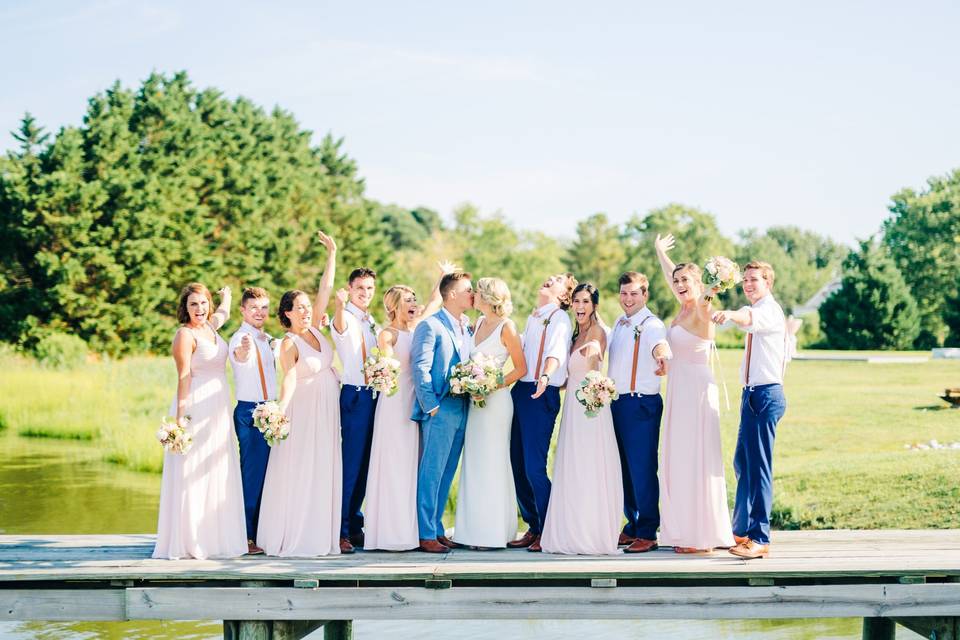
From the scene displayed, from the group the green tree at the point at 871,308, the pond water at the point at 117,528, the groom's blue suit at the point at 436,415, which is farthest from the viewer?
the green tree at the point at 871,308

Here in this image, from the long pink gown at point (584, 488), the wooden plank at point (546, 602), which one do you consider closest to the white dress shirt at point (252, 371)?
the wooden plank at point (546, 602)

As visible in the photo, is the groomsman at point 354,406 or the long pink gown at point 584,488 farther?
the groomsman at point 354,406

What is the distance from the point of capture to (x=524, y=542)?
848 centimetres

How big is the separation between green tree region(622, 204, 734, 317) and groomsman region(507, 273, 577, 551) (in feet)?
219

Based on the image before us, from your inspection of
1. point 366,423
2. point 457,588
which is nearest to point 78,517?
point 366,423

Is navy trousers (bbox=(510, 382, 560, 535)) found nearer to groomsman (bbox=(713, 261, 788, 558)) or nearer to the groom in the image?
the groom

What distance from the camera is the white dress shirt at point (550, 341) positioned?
8250mm

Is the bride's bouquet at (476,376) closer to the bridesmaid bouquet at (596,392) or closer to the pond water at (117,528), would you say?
the bridesmaid bouquet at (596,392)

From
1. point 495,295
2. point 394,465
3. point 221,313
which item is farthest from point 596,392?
point 221,313

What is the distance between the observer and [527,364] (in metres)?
8.43

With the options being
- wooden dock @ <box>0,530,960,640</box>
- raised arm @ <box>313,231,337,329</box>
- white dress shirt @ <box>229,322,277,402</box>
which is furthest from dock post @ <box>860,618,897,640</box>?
white dress shirt @ <box>229,322,277,402</box>

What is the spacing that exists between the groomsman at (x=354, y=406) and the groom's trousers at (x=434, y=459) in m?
0.48

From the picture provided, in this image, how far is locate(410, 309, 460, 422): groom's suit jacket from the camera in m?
8.17

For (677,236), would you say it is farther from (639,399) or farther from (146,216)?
(639,399)
